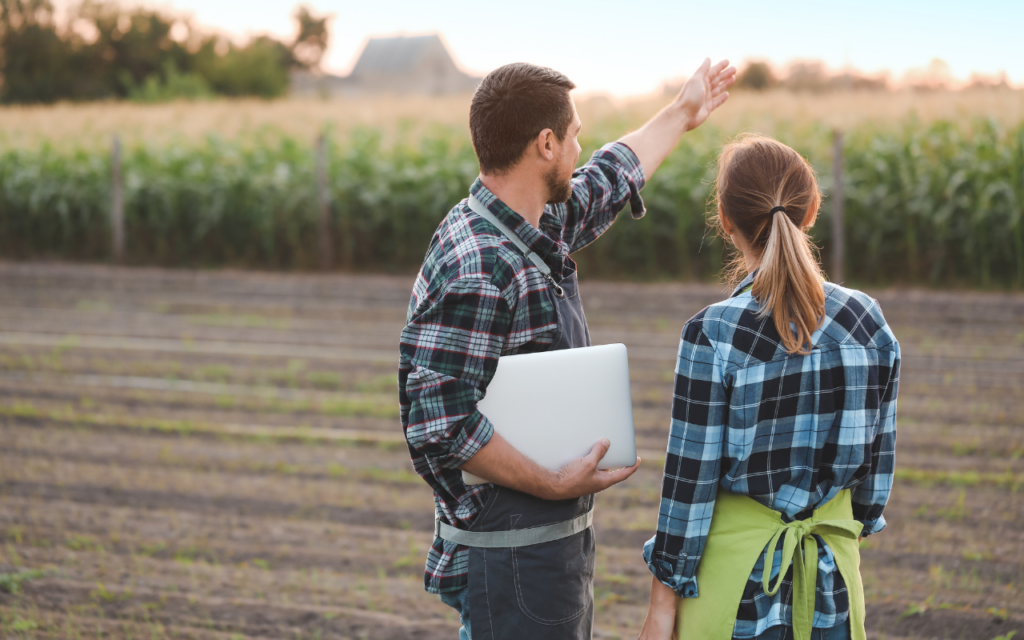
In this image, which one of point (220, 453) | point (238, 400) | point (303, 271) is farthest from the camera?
point (303, 271)

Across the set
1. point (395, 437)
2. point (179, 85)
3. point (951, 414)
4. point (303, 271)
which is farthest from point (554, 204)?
point (179, 85)

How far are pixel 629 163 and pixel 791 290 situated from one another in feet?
3.00

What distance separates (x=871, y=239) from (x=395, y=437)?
27.9 ft

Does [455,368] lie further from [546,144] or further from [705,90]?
[705,90]

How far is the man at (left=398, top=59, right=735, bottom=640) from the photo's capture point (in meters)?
1.81

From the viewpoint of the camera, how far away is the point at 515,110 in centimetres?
191

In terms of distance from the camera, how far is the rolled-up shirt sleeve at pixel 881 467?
75.0 inches

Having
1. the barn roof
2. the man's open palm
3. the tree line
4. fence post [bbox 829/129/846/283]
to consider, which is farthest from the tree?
the man's open palm

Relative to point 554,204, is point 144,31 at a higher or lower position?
higher

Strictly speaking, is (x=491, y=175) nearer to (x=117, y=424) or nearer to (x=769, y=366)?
(x=769, y=366)

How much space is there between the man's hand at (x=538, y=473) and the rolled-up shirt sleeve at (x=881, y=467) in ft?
1.75

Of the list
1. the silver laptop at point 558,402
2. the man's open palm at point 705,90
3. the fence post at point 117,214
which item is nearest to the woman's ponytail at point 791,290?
the silver laptop at point 558,402

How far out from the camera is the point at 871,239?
12289mm

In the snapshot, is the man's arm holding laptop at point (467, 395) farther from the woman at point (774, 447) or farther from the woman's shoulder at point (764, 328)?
the woman's shoulder at point (764, 328)
